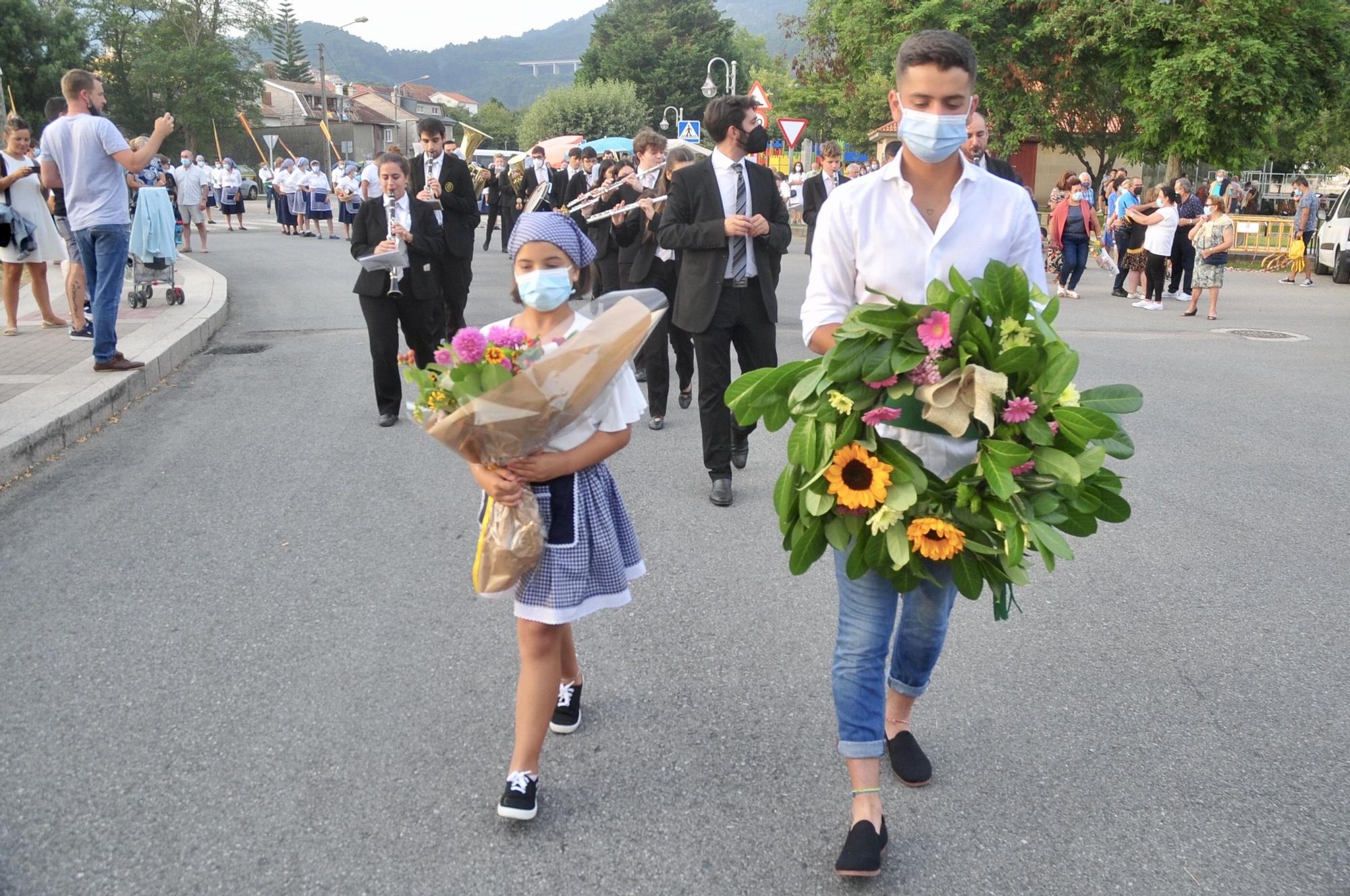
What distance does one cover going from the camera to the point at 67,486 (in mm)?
6180

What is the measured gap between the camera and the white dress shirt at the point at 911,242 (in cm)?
276

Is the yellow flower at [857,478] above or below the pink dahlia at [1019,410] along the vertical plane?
below

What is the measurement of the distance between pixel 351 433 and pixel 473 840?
4.92 meters

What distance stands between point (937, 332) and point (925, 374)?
0.10m

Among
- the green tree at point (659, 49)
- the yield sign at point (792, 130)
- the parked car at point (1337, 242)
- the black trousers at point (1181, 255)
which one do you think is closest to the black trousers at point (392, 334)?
the black trousers at point (1181, 255)

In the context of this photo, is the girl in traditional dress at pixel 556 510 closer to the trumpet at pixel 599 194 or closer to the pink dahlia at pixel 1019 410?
the pink dahlia at pixel 1019 410

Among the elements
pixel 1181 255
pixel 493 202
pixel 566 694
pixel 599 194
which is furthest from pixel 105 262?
pixel 493 202

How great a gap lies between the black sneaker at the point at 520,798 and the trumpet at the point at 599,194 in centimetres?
678

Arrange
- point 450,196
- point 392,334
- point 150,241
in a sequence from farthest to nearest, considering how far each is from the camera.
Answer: point 150,241 → point 450,196 → point 392,334

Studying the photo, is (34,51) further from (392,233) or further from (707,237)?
(707,237)

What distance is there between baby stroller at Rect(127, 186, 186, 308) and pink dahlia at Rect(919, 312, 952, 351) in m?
10.9

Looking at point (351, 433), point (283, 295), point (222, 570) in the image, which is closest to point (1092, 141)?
point (283, 295)

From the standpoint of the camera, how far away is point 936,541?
2562 millimetres

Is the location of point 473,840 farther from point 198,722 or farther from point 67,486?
point 67,486
